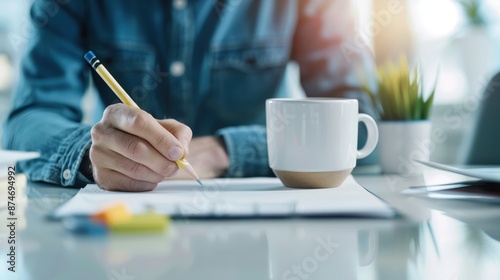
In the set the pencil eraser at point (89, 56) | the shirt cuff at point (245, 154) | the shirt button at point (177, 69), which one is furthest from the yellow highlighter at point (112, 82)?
the shirt button at point (177, 69)

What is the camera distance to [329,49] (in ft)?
4.09

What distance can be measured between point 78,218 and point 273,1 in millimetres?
895

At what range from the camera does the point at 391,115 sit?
0.90 metres

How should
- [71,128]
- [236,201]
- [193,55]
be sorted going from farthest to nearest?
[193,55] → [71,128] → [236,201]

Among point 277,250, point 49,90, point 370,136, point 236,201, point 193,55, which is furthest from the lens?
point 193,55

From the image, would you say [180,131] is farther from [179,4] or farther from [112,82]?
[179,4]

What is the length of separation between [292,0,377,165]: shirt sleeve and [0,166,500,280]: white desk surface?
2.17 feet

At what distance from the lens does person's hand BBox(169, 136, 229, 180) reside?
0.82m

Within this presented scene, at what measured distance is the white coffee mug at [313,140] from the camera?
0.65 m

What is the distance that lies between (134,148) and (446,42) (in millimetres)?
1951

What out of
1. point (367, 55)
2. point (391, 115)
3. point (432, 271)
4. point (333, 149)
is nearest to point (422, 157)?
point (391, 115)

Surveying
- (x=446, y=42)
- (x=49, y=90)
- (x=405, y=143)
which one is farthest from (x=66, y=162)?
(x=446, y=42)

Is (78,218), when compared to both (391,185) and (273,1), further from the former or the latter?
(273,1)

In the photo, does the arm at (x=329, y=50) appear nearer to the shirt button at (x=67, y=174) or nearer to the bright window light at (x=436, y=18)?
the shirt button at (x=67, y=174)
